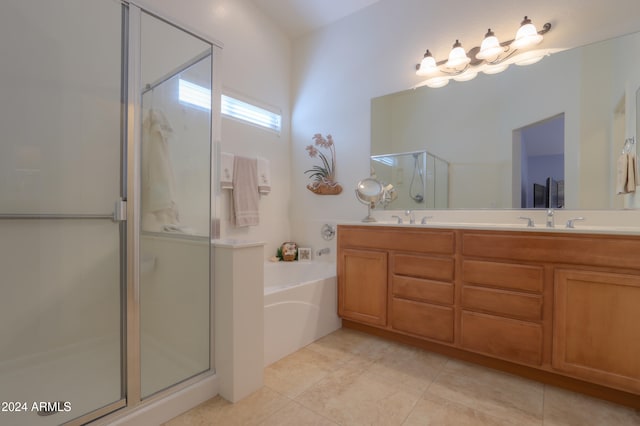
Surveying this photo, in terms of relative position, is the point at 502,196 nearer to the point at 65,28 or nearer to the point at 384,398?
the point at 384,398

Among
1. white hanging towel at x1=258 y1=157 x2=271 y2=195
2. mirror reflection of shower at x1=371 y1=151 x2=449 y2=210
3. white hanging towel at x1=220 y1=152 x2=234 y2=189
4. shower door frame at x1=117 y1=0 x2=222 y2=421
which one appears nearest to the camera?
shower door frame at x1=117 y1=0 x2=222 y2=421

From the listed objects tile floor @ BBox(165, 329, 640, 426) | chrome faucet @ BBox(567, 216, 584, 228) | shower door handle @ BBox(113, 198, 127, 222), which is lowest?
tile floor @ BBox(165, 329, 640, 426)

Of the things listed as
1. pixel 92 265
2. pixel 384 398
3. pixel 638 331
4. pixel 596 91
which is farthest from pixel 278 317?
pixel 596 91

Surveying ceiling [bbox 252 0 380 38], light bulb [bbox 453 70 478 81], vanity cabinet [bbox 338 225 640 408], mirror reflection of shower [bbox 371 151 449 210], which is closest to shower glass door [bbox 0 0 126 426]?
vanity cabinet [bbox 338 225 640 408]

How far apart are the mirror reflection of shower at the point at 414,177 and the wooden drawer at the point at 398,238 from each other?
1.67ft

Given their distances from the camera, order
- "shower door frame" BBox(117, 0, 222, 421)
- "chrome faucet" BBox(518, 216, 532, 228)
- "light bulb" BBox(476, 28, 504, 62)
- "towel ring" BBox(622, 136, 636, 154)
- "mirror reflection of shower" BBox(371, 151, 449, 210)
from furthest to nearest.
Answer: "mirror reflection of shower" BBox(371, 151, 449, 210)
"light bulb" BBox(476, 28, 504, 62)
"chrome faucet" BBox(518, 216, 532, 228)
"towel ring" BBox(622, 136, 636, 154)
"shower door frame" BBox(117, 0, 222, 421)

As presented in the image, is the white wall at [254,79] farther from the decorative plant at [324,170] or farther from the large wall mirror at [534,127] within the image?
the large wall mirror at [534,127]

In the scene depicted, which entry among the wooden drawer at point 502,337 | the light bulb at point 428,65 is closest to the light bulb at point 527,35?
the light bulb at point 428,65

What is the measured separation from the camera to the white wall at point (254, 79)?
2.60 meters

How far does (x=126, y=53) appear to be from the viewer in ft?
4.52

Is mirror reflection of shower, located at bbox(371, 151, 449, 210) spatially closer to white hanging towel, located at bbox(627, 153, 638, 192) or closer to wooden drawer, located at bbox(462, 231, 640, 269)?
wooden drawer, located at bbox(462, 231, 640, 269)

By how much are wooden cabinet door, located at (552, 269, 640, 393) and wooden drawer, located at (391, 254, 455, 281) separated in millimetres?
551

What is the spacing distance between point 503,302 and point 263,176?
223cm

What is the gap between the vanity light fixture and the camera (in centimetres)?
199
